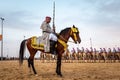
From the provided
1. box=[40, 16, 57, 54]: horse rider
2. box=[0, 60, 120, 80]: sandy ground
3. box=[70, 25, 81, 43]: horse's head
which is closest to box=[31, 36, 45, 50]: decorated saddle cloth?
box=[40, 16, 57, 54]: horse rider

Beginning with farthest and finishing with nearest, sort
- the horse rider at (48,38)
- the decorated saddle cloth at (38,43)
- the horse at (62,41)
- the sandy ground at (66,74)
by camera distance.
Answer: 1. the decorated saddle cloth at (38,43)
2. the horse at (62,41)
3. the horse rider at (48,38)
4. the sandy ground at (66,74)

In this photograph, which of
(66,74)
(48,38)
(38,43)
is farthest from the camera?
(66,74)

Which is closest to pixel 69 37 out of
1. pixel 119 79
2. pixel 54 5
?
pixel 119 79

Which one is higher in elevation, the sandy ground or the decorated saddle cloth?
the decorated saddle cloth

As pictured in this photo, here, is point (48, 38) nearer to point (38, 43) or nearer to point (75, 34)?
point (38, 43)

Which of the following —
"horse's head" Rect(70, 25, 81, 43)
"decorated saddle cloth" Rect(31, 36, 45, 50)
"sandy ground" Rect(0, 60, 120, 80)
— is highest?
"horse's head" Rect(70, 25, 81, 43)

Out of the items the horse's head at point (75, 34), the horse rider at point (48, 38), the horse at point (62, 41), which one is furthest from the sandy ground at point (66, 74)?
the horse's head at point (75, 34)

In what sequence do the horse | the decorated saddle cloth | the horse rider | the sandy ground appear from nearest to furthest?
the sandy ground
the horse rider
the horse
the decorated saddle cloth

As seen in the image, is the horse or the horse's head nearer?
the horse

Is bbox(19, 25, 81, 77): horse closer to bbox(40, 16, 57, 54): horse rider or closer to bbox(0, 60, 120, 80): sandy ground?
bbox(40, 16, 57, 54): horse rider

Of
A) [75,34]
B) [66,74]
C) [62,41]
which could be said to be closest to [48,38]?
[62,41]

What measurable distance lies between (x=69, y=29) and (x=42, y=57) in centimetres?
2566

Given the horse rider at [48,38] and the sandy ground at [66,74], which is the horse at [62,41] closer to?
the horse rider at [48,38]

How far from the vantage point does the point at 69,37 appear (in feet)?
43.7
